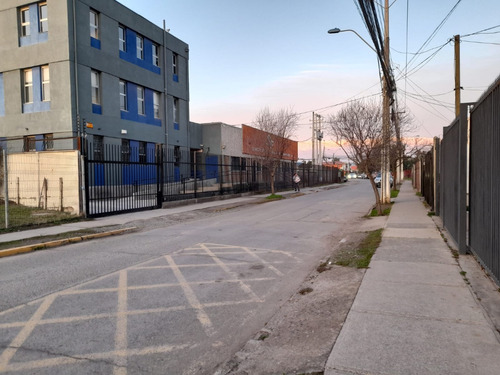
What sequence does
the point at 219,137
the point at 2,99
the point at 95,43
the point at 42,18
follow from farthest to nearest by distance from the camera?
the point at 219,137
the point at 2,99
the point at 95,43
the point at 42,18

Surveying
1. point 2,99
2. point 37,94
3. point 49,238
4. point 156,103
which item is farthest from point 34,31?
point 49,238

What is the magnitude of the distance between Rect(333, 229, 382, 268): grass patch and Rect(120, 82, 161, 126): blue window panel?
1944 centimetres

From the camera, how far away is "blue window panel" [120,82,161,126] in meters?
24.6

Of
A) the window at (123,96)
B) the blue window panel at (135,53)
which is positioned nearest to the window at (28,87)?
the window at (123,96)

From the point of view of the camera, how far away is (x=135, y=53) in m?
25.1

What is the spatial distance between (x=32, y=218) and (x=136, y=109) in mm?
13584

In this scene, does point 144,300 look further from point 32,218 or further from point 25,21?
point 25,21

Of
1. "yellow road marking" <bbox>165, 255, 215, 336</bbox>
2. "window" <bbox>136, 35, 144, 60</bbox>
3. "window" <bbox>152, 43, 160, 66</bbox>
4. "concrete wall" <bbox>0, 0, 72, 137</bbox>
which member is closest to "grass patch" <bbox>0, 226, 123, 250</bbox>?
"yellow road marking" <bbox>165, 255, 215, 336</bbox>

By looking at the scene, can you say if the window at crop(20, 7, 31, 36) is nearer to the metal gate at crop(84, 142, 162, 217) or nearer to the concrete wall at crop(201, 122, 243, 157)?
the metal gate at crop(84, 142, 162, 217)

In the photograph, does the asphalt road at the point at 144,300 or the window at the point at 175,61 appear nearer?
the asphalt road at the point at 144,300

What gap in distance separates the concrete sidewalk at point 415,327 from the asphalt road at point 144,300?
3.73ft

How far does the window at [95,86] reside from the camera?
21.9m

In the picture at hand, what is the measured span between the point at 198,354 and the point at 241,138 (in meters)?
34.4

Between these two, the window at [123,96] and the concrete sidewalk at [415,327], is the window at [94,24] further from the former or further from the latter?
the concrete sidewalk at [415,327]
